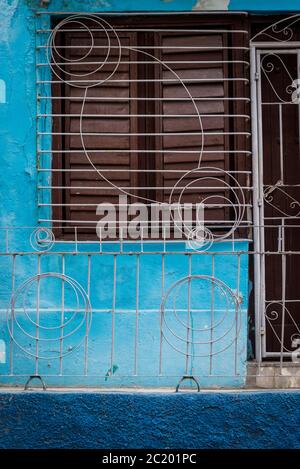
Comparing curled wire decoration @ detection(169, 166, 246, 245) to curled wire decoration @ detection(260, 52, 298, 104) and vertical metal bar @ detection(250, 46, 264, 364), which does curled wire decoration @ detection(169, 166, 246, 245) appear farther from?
curled wire decoration @ detection(260, 52, 298, 104)

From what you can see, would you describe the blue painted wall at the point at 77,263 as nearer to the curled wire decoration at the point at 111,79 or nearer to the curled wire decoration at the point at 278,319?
the curled wire decoration at the point at 111,79

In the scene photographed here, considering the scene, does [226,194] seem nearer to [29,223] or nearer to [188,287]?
[188,287]

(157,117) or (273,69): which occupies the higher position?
(273,69)

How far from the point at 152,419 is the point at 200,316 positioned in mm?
1002

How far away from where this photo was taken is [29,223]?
210 inches

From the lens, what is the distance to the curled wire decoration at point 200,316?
519 cm

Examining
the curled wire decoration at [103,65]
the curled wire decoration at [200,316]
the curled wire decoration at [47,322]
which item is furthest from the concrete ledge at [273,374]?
the curled wire decoration at [103,65]

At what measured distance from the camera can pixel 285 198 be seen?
18.1 feet

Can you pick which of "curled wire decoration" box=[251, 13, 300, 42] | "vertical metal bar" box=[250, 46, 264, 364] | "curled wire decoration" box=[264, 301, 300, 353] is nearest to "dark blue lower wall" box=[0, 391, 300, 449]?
"vertical metal bar" box=[250, 46, 264, 364]

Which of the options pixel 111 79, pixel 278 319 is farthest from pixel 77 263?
pixel 278 319

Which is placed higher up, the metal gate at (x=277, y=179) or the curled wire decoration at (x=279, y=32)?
the curled wire decoration at (x=279, y=32)

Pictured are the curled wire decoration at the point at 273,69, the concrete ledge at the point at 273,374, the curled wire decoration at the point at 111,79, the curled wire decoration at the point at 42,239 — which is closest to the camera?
the concrete ledge at the point at 273,374

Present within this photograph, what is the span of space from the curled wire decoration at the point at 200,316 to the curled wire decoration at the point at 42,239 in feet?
2.85

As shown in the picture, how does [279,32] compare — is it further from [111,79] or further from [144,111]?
[111,79]
